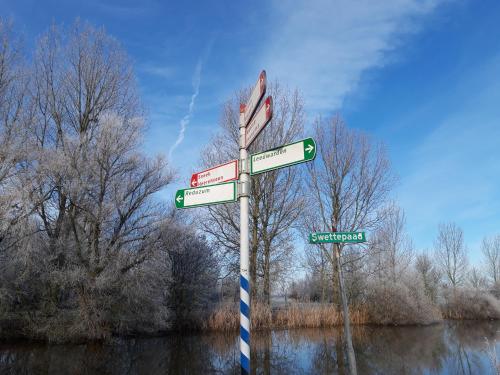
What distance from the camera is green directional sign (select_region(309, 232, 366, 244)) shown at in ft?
19.3

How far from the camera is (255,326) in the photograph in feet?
56.5

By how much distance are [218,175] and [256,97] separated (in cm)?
106

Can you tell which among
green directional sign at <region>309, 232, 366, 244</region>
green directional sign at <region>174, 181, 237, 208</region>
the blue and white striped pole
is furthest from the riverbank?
the blue and white striped pole

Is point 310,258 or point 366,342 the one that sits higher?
point 310,258

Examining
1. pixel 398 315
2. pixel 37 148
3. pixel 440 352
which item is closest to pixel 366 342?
pixel 440 352

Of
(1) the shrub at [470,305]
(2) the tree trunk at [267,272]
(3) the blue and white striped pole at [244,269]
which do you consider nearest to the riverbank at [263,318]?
(1) the shrub at [470,305]

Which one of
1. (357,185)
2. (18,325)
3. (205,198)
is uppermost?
(357,185)

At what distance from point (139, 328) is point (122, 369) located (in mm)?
7770

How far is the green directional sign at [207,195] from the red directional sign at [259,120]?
56cm

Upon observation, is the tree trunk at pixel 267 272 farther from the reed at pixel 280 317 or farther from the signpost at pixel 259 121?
the signpost at pixel 259 121

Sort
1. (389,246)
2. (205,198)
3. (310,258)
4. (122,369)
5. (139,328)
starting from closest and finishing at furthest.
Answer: (205,198) → (122,369) → (139,328) → (310,258) → (389,246)

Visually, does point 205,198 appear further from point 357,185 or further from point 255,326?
point 357,185

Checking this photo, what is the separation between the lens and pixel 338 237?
19.6ft

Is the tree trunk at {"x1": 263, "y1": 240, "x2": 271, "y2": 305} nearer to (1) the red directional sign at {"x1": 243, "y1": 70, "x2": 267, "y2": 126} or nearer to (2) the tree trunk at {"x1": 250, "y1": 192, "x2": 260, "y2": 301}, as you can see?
(2) the tree trunk at {"x1": 250, "y1": 192, "x2": 260, "y2": 301}
